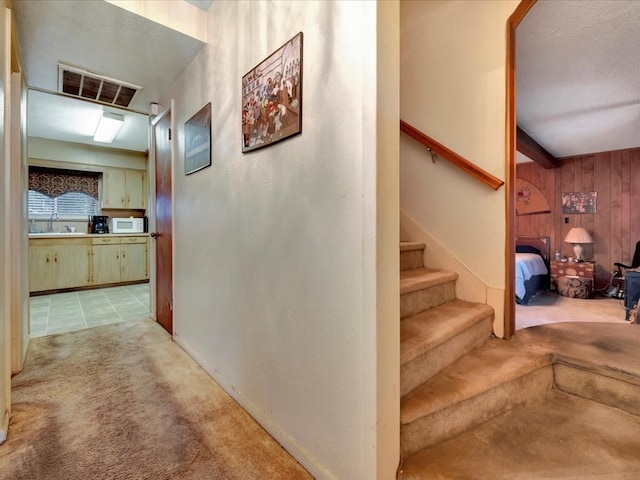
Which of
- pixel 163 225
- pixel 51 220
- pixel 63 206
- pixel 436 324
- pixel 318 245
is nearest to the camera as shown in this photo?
pixel 318 245

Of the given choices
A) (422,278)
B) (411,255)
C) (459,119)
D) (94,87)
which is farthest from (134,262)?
(459,119)

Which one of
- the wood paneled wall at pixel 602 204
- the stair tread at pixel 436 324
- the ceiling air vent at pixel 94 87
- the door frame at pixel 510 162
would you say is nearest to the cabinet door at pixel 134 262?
the ceiling air vent at pixel 94 87

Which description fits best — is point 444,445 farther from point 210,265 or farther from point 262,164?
point 210,265

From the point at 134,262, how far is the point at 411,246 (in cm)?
504

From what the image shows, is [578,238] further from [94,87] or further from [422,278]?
[94,87]

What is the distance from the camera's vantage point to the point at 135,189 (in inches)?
216

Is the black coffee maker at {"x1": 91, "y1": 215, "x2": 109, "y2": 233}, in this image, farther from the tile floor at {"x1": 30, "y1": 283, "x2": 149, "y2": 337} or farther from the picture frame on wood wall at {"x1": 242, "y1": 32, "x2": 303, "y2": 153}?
the picture frame on wood wall at {"x1": 242, "y1": 32, "x2": 303, "y2": 153}

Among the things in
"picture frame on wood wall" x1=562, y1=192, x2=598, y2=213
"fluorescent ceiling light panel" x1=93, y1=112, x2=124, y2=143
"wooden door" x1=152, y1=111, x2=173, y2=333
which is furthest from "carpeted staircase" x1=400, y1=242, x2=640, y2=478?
"picture frame on wood wall" x1=562, y1=192, x2=598, y2=213

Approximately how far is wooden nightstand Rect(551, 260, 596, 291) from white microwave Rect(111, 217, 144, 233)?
7.31 meters

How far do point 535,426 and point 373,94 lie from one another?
1.57 meters

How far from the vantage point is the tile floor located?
3018 millimetres

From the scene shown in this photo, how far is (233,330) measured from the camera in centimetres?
170

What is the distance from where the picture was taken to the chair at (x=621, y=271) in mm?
4295

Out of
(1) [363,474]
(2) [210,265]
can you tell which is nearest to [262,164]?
(2) [210,265]
